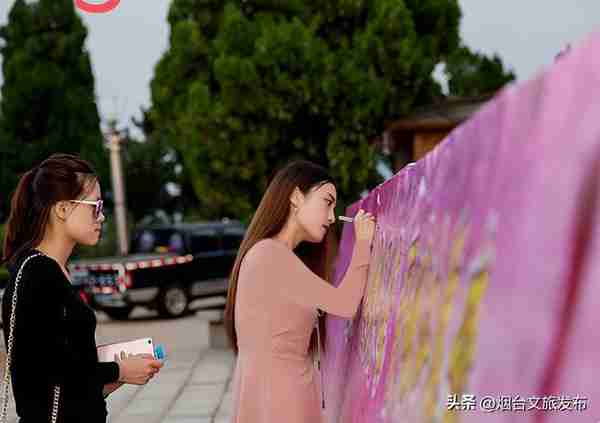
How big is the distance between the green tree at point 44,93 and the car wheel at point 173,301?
1998cm

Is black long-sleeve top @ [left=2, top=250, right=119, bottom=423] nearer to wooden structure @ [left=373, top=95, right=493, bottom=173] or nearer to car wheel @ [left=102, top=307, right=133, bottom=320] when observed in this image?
wooden structure @ [left=373, top=95, right=493, bottom=173]

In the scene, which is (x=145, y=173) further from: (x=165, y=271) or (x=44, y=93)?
(x=165, y=271)

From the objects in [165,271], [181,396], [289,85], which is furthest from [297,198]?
[289,85]

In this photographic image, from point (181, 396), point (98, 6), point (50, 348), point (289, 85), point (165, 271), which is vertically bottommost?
point (165, 271)

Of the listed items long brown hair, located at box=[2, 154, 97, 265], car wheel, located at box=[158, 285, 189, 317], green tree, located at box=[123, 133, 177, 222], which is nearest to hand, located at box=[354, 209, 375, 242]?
long brown hair, located at box=[2, 154, 97, 265]

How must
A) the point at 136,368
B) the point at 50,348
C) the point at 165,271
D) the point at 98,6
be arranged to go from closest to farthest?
the point at 50,348 → the point at 136,368 → the point at 98,6 → the point at 165,271

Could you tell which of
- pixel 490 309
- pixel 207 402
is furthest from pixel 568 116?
pixel 207 402

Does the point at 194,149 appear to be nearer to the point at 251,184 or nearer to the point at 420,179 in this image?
the point at 251,184

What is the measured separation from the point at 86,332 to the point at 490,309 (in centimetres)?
158

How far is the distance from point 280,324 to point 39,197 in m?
0.85

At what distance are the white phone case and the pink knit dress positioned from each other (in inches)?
12.1

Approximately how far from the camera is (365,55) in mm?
18859

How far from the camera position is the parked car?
1708cm

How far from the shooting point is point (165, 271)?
57.4 ft
